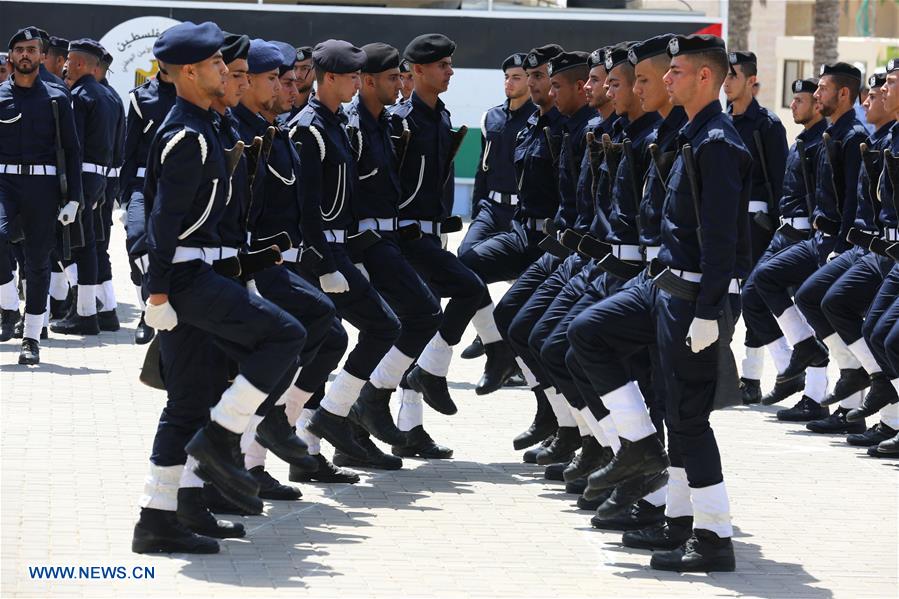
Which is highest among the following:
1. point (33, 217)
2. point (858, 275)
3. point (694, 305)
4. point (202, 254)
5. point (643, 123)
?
point (643, 123)

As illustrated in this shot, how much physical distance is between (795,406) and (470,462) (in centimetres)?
295

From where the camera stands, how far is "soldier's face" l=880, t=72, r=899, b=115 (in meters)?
10.6

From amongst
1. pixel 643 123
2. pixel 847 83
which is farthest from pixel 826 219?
pixel 643 123

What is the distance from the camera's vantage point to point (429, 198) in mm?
9812

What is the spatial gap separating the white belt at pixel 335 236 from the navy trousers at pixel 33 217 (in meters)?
4.24

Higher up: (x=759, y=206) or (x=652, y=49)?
(x=652, y=49)

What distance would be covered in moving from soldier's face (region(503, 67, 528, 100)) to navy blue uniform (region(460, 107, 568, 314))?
1.02 metres

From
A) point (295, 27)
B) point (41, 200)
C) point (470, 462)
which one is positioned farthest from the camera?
point (295, 27)

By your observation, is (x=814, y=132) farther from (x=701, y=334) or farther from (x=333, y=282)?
(x=701, y=334)

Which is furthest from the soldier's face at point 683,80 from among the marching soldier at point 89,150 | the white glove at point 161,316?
the marching soldier at point 89,150

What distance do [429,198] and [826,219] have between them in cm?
294

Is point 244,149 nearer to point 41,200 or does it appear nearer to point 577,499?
point 577,499

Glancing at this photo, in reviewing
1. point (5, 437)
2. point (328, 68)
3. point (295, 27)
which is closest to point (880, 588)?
point (328, 68)

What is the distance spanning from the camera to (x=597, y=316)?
24.5ft
